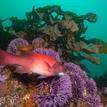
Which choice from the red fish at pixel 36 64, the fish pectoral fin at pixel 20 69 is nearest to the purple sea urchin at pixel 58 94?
the red fish at pixel 36 64

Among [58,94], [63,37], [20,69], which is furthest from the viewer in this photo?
[63,37]

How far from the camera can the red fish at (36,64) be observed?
2.50 metres

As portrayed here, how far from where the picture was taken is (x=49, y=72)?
2.49 m

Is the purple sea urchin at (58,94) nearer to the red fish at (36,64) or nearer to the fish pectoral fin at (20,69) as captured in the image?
the red fish at (36,64)

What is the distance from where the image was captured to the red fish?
2.50 m

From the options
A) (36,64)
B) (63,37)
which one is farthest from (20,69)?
(63,37)

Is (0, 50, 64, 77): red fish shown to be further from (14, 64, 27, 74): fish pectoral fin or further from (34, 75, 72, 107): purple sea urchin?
(34, 75, 72, 107): purple sea urchin

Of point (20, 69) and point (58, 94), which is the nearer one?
point (20, 69)

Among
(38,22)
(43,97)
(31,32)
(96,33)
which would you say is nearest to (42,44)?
(31,32)

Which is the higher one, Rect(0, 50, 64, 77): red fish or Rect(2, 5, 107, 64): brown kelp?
Rect(2, 5, 107, 64): brown kelp

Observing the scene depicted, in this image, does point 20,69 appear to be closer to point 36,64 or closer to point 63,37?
point 36,64

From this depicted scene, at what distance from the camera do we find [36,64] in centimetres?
254

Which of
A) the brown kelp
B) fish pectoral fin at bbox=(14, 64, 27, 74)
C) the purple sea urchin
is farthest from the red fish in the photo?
the brown kelp

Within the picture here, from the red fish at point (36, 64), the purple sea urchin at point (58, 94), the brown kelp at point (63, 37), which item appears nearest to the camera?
the red fish at point (36, 64)
